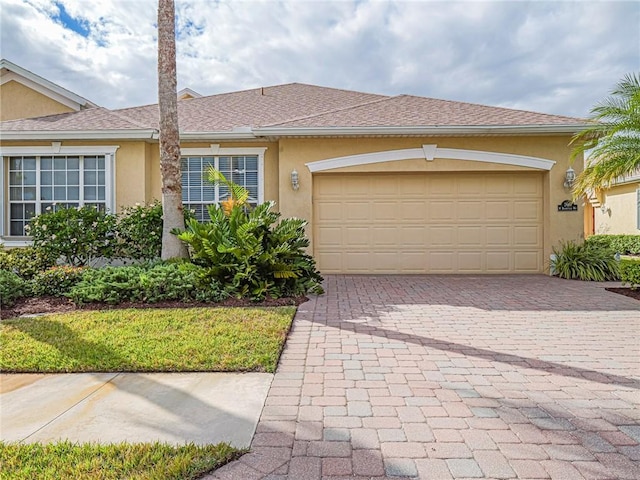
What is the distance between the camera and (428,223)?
1077 cm

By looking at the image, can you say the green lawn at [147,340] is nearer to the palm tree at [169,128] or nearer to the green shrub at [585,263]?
the palm tree at [169,128]

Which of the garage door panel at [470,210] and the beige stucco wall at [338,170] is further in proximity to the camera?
the garage door panel at [470,210]

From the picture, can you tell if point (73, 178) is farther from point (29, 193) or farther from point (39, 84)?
point (39, 84)

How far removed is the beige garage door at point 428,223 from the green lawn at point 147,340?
4.87 m

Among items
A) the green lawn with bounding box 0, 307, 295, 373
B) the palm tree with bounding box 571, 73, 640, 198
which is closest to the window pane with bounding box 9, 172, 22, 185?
the green lawn with bounding box 0, 307, 295, 373

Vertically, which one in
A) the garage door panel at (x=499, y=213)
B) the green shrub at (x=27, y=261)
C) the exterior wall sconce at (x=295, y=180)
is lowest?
the green shrub at (x=27, y=261)

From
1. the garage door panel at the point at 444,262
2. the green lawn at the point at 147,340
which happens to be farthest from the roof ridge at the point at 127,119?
the garage door panel at the point at 444,262

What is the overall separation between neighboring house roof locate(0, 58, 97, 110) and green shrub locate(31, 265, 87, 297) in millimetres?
7533

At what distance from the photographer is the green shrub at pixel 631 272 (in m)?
7.89

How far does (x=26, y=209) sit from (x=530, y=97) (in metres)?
17.1

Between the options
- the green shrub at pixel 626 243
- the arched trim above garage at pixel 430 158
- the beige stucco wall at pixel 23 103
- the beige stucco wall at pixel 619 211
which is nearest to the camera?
the arched trim above garage at pixel 430 158

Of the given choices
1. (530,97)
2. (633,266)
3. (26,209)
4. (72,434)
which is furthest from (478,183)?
(26,209)

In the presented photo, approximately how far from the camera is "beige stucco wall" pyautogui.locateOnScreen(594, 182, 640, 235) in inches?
635

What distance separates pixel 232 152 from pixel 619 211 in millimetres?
16183
